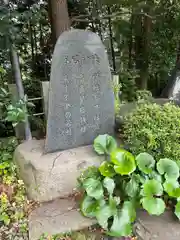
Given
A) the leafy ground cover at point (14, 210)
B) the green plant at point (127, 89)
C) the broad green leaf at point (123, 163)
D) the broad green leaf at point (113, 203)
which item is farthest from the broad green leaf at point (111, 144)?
the green plant at point (127, 89)

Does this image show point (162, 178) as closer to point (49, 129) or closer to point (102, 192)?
point (102, 192)

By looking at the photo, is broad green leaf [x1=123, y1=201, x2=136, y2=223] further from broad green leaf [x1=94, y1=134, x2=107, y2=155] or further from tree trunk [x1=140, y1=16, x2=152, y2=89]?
tree trunk [x1=140, y1=16, x2=152, y2=89]

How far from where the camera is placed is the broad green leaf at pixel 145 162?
222 cm

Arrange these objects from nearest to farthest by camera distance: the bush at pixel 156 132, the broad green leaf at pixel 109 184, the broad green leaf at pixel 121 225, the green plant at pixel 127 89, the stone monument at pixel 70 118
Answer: the broad green leaf at pixel 121 225 < the broad green leaf at pixel 109 184 < the bush at pixel 156 132 < the stone monument at pixel 70 118 < the green plant at pixel 127 89

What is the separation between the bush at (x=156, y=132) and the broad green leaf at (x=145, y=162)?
0.49 feet

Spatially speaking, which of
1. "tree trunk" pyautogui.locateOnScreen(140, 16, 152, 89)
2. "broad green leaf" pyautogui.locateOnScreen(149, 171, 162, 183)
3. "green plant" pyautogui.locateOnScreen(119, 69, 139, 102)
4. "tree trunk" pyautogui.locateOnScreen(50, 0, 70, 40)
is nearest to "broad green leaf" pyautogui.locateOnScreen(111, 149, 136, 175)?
"broad green leaf" pyautogui.locateOnScreen(149, 171, 162, 183)

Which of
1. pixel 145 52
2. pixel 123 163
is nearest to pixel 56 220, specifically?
pixel 123 163

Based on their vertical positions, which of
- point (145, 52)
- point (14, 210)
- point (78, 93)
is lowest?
point (14, 210)

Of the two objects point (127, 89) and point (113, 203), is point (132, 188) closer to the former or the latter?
point (113, 203)

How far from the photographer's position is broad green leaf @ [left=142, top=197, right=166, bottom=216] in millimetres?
2059

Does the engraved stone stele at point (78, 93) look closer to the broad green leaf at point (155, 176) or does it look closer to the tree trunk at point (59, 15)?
the broad green leaf at point (155, 176)

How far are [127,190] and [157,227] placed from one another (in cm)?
38

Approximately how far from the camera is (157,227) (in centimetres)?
211

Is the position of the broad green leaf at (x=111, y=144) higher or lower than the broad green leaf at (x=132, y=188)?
higher
